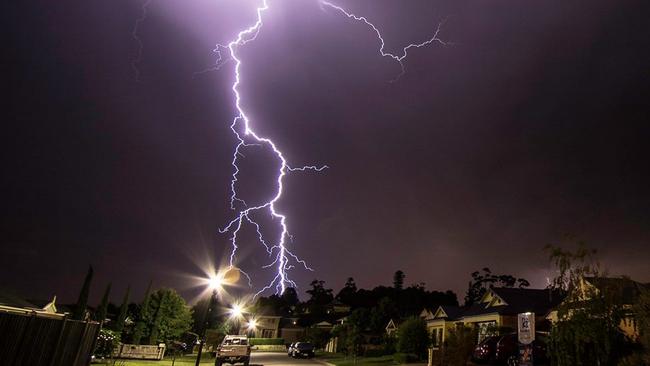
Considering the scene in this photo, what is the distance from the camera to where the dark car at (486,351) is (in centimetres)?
1719

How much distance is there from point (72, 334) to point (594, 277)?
47.9 feet

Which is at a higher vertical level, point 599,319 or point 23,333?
point 599,319

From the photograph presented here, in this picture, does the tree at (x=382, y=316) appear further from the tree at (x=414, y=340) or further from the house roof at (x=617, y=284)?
the house roof at (x=617, y=284)

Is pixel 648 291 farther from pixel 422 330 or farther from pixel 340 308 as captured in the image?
pixel 340 308

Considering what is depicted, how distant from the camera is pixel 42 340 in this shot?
7898 mm

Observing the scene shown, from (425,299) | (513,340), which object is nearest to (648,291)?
(513,340)

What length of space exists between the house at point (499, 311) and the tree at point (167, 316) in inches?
806

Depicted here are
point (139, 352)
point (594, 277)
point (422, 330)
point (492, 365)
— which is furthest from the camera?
point (422, 330)

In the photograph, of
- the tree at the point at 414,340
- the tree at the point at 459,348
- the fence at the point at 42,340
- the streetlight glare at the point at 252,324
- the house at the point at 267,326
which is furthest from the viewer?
the house at the point at 267,326

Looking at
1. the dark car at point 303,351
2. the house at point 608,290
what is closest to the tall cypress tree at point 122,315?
the dark car at point 303,351

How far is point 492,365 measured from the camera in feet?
56.2

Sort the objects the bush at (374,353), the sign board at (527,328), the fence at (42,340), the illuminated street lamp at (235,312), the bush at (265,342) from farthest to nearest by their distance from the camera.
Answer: the bush at (265,342) < the bush at (374,353) < the illuminated street lamp at (235,312) < the sign board at (527,328) < the fence at (42,340)

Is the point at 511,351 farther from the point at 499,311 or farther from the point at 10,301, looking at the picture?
the point at 10,301

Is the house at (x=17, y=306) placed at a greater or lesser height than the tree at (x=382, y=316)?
lesser
